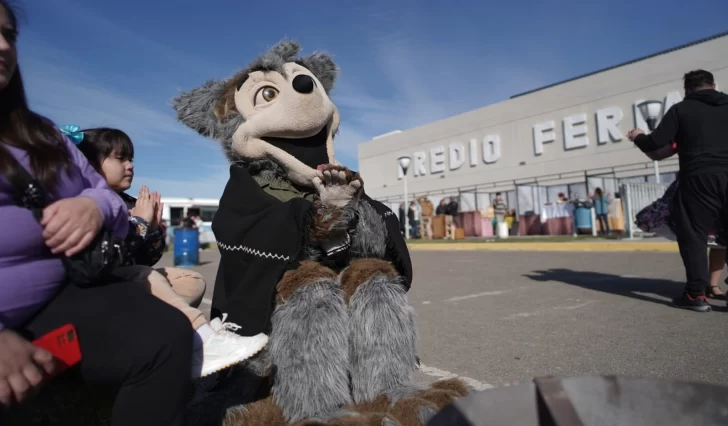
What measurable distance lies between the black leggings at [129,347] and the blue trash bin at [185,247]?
10137 mm

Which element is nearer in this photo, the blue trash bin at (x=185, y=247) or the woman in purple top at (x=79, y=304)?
the woman in purple top at (x=79, y=304)

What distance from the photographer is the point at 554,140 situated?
82.0 feet

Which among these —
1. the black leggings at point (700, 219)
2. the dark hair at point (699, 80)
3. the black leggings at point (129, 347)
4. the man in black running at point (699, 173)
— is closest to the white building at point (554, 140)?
the dark hair at point (699, 80)

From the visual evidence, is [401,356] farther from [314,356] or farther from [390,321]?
[314,356]

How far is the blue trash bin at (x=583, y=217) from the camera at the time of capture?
1509 cm

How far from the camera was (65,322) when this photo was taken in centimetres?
114

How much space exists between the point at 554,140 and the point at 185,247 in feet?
70.2

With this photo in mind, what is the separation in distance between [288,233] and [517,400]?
3.69ft

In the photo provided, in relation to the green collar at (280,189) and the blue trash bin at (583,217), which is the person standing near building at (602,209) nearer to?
the blue trash bin at (583,217)

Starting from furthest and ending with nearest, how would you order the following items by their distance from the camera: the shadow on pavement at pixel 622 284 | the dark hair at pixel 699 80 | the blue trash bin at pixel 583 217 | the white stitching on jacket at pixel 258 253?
1. the blue trash bin at pixel 583 217
2. the shadow on pavement at pixel 622 284
3. the dark hair at pixel 699 80
4. the white stitching on jacket at pixel 258 253

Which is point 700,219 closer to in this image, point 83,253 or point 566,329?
point 566,329

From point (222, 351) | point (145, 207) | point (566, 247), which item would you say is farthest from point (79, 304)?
point (566, 247)

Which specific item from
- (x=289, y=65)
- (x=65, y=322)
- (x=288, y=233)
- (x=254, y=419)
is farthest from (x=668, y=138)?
(x=65, y=322)

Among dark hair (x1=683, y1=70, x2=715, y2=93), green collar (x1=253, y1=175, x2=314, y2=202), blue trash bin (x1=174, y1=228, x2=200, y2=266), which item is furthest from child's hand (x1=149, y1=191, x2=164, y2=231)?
blue trash bin (x1=174, y1=228, x2=200, y2=266)
